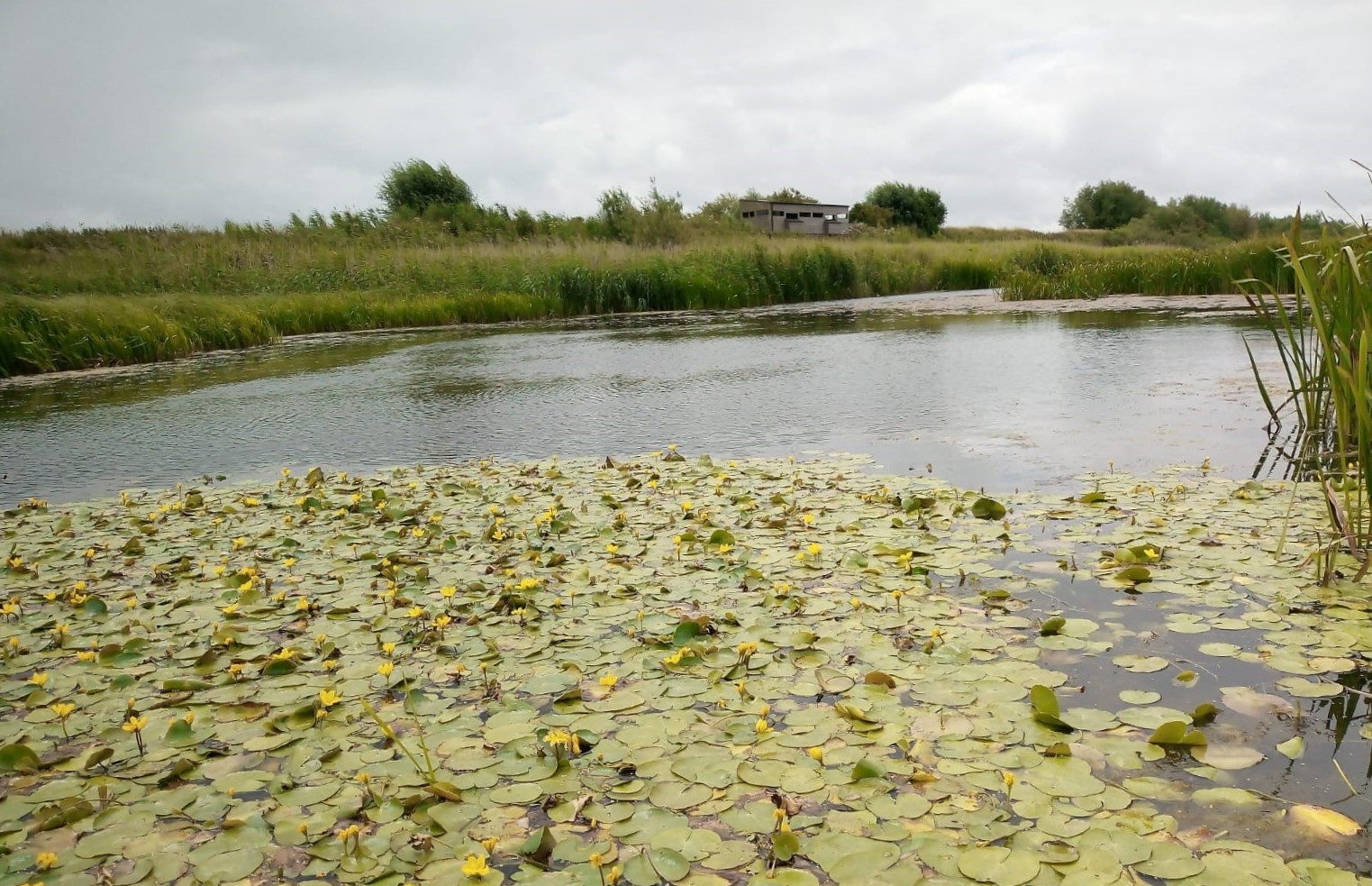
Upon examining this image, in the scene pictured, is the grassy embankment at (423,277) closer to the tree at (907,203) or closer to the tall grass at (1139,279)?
the tall grass at (1139,279)

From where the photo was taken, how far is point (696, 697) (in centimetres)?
260

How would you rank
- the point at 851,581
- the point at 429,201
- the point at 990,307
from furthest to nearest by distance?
the point at 429,201 → the point at 990,307 → the point at 851,581

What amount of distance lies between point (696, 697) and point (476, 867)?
3.06ft

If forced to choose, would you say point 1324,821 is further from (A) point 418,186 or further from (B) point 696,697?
(A) point 418,186

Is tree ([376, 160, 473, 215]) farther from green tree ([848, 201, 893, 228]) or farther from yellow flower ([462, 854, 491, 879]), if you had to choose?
yellow flower ([462, 854, 491, 879])

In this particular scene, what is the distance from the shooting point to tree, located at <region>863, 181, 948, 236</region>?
5575 cm

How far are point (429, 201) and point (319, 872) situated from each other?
35.7 meters

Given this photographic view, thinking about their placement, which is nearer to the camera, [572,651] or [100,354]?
[572,651]

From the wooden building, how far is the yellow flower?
4275 cm

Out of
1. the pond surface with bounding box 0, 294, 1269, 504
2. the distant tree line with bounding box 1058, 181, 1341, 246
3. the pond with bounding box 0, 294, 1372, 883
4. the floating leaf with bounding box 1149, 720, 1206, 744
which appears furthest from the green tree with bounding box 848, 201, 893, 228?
the floating leaf with bounding box 1149, 720, 1206, 744

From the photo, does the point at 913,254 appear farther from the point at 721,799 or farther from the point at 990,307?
the point at 721,799

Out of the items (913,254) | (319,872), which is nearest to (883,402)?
(319,872)

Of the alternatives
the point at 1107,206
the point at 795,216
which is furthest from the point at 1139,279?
the point at 1107,206

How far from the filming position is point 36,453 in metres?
7.06
